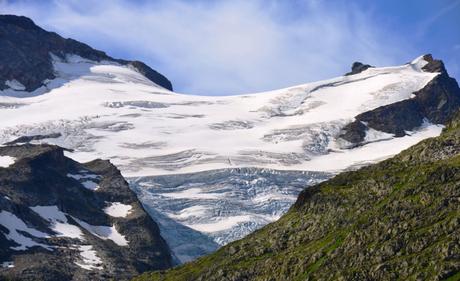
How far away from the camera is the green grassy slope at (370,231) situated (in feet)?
251

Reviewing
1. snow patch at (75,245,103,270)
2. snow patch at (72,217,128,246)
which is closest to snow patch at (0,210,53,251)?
snow patch at (75,245,103,270)

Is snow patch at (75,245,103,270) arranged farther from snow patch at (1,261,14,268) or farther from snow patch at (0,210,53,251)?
snow patch at (1,261,14,268)

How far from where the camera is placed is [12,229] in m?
176

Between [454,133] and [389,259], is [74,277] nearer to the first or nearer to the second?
[454,133]

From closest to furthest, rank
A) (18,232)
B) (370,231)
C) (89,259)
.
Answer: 1. (370,231)
2. (89,259)
3. (18,232)

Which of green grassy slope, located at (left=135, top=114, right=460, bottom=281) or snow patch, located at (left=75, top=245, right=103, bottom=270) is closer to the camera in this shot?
green grassy slope, located at (left=135, top=114, right=460, bottom=281)

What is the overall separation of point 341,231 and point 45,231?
10344 centimetres

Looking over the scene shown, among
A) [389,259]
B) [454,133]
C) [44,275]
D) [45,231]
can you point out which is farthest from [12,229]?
[389,259]

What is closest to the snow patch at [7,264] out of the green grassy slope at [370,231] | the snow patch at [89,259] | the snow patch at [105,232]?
the snow patch at [89,259]

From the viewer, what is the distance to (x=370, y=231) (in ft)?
273

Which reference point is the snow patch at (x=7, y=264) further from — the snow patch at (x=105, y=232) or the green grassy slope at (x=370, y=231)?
the green grassy slope at (x=370, y=231)

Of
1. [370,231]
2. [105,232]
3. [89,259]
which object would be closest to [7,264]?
[89,259]

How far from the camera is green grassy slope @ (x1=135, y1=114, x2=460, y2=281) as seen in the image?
76375mm

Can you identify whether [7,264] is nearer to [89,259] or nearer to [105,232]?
[89,259]
